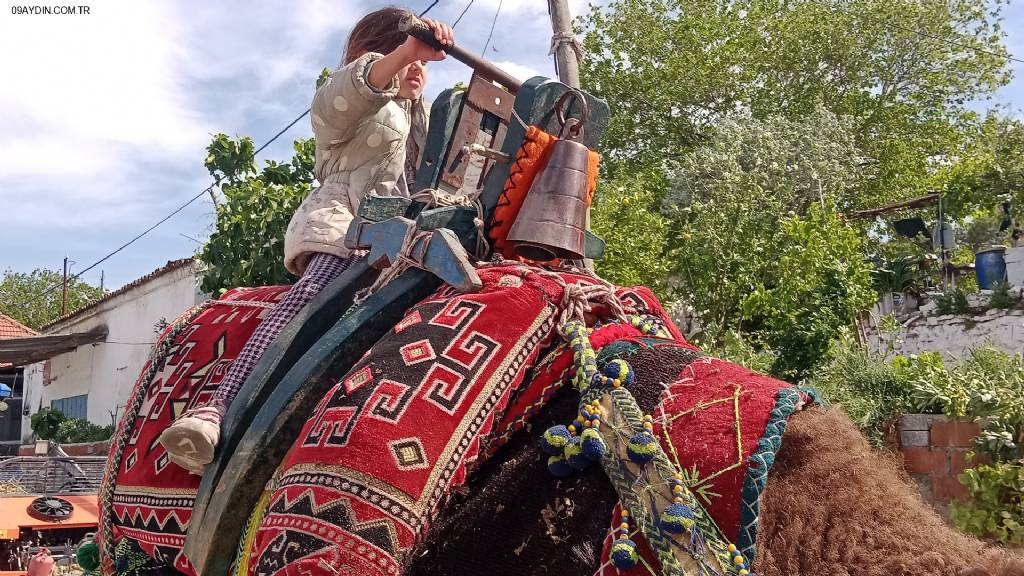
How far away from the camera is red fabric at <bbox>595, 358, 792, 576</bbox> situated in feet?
4.72

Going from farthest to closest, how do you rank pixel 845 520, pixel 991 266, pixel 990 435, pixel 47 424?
1. pixel 47 424
2. pixel 991 266
3. pixel 990 435
4. pixel 845 520

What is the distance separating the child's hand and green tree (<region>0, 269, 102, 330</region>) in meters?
44.6

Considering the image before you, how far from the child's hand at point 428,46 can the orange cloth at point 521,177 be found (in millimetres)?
429

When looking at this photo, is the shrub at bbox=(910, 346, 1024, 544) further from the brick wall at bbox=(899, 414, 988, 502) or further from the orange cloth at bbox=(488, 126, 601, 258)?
the orange cloth at bbox=(488, 126, 601, 258)

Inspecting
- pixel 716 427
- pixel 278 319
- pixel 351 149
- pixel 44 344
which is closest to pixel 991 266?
pixel 351 149

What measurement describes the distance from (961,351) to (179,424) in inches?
489

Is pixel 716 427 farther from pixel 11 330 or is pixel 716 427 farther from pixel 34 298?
pixel 34 298

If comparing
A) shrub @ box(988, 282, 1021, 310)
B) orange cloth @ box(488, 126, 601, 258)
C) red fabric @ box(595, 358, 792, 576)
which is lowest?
red fabric @ box(595, 358, 792, 576)

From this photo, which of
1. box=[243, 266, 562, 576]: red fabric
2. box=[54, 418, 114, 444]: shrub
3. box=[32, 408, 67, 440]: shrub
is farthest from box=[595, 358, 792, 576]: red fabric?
box=[32, 408, 67, 440]: shrub

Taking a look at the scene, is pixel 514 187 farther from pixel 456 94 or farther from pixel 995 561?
pixel 995 561

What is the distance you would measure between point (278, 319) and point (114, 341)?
20.0 m

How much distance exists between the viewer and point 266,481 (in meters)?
2.10

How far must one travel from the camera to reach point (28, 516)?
862 cm

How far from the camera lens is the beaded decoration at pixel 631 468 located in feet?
4.56
